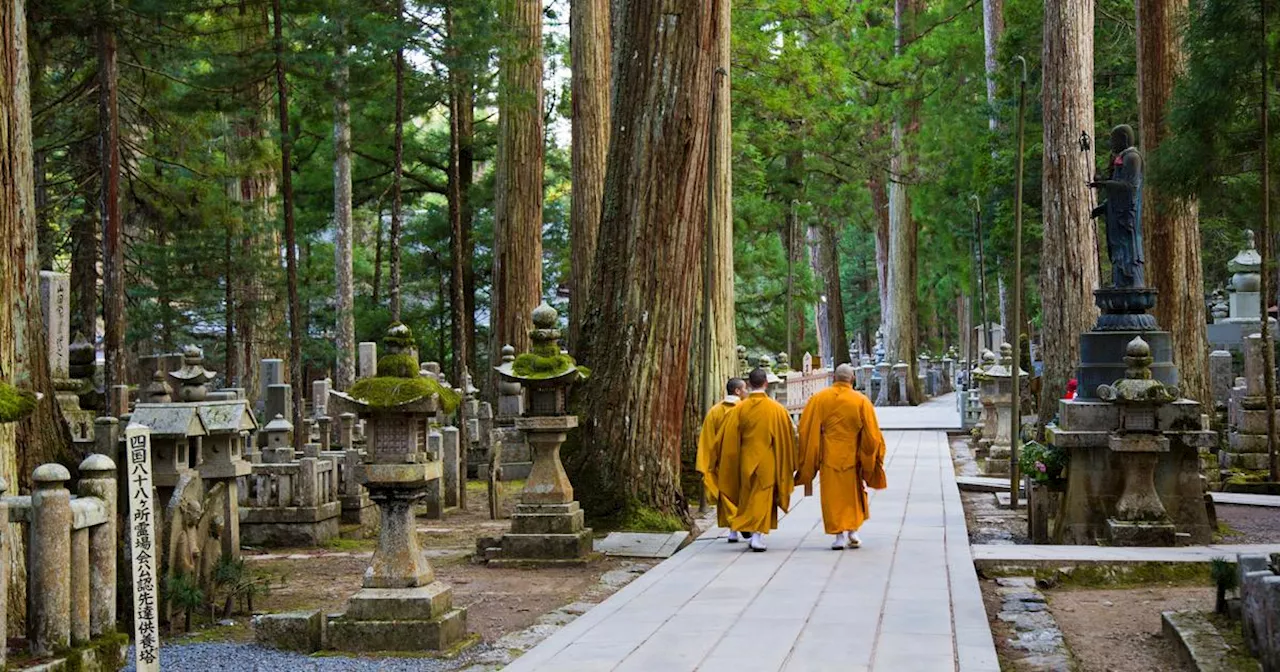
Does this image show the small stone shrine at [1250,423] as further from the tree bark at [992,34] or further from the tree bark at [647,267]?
the tree bark at [992,34]

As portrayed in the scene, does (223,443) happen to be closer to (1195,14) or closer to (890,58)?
(1195,14)

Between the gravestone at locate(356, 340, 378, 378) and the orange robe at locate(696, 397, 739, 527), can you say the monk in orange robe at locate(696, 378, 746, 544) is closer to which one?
the orange robe at locate(696, 397, 739, 527)

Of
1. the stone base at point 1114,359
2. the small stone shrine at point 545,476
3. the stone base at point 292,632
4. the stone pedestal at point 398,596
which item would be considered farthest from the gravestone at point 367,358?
the stone base at point 292,632

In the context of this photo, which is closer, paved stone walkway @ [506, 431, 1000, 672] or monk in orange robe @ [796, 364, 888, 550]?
paved stone walkway @ [506, 431, 1000, 672]

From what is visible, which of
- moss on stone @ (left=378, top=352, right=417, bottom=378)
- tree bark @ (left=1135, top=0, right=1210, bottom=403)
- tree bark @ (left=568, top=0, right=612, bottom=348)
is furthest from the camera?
tree bark @ (left=1135, top=0, right=1210, bottom=403)

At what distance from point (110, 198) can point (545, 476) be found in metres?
7.64

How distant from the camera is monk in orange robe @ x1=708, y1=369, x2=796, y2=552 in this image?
455 inches

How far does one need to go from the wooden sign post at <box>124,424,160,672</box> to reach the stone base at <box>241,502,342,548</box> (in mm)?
6641

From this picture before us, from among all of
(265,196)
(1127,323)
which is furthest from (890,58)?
(1127,323)

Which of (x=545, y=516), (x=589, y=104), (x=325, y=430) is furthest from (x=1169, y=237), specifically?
(x=325, y=430)

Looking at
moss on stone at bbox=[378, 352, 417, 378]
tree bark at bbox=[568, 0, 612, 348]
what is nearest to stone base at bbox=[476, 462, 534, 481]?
tree bark at bbox=[568, 0, 612, 348]

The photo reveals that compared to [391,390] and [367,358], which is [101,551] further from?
[367,358]

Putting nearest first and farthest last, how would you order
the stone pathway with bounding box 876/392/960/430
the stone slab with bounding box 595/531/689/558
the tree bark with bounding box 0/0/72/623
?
the tree bark with bounding box 0/0/72/623
the stone slab with bounding box 595/531/689/558
the stone pathway with bounding box 876/392/960/430

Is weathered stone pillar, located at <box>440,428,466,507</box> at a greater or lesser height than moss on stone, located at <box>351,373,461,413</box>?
lesser
